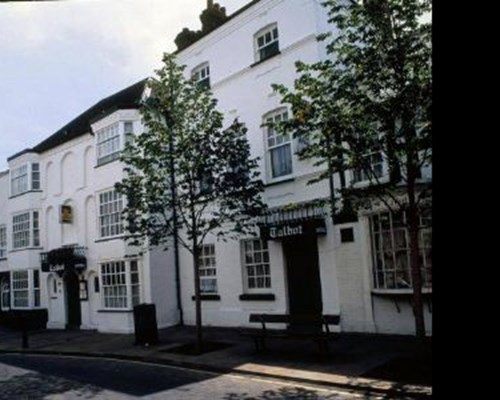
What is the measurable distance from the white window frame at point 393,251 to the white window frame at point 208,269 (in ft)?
22.4

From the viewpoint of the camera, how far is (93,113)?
28516 millimetres

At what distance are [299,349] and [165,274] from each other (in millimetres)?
8815

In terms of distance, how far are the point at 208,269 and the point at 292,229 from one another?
5.19 meters

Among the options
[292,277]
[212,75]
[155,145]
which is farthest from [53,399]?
[212,75]

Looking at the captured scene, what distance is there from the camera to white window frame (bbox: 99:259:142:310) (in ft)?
66.0

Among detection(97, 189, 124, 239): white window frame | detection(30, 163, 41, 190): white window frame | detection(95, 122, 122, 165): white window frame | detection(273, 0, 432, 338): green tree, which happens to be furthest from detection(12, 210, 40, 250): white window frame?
detection(273, 0, 432, 338): green tree

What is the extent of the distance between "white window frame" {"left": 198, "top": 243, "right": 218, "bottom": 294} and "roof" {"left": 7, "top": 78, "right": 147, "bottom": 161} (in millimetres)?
6661

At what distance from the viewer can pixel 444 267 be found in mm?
1276

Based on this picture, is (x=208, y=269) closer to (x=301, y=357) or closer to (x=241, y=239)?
(x=241, y=239)

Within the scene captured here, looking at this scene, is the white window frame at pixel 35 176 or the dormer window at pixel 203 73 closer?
the dormer window at pixel 203 73

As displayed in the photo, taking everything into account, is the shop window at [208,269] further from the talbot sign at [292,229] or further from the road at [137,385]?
the road at [137,385]

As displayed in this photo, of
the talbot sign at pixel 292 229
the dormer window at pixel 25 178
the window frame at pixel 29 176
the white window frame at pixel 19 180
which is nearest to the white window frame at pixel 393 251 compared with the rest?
the talbot sign at pixel 292 229

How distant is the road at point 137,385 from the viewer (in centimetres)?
880

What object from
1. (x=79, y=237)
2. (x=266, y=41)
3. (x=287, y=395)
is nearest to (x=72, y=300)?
(x=79, y=237)
